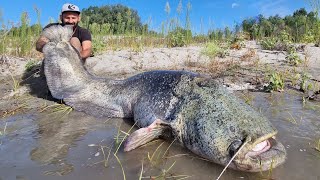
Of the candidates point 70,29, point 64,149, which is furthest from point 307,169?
point 70,29

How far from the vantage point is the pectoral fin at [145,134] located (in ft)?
A: 9.69

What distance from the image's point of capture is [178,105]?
317 cm

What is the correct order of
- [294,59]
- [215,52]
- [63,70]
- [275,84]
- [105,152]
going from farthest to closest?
1. [215,52]
2. [294,59]
3. [275,84]
4. [63,70]
5. [105,152]

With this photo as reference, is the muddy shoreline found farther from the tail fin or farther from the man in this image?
the man

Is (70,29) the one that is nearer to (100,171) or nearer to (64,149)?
(64,149)

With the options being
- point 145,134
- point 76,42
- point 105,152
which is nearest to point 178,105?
point 145,134

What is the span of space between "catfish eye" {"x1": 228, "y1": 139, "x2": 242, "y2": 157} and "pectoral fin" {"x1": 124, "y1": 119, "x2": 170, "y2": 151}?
0.71m

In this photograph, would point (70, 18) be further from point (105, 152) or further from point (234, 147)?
point (234, 147)

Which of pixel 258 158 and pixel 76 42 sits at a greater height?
pixel 76 42

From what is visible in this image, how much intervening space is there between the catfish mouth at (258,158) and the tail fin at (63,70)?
2528mm

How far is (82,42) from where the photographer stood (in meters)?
5.89

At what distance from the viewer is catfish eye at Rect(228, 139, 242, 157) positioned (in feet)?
8.07

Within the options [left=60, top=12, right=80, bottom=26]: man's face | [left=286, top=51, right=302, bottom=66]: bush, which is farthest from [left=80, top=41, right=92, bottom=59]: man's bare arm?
[left=286, top=51, right=302, bottom=66]: bush

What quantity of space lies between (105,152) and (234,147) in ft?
3.45
